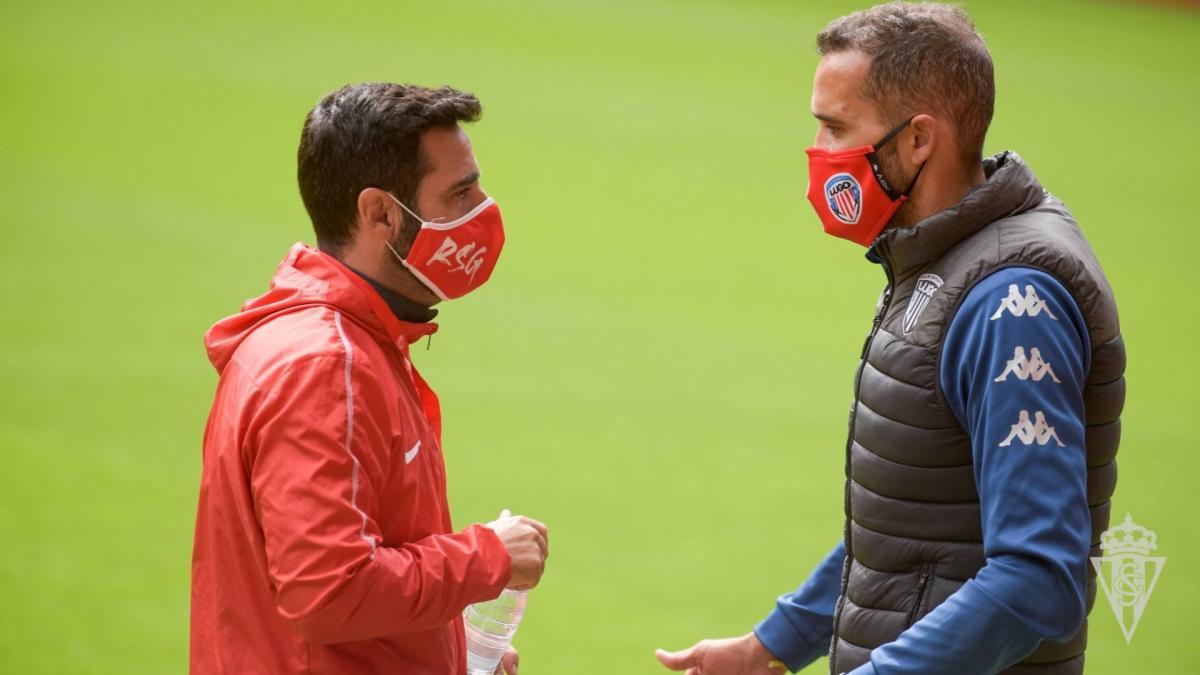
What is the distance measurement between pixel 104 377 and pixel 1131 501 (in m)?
4.85

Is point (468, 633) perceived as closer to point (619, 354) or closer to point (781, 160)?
point (619, 354)

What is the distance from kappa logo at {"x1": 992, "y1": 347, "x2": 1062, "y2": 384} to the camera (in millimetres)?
2232

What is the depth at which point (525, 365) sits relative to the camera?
7297mm

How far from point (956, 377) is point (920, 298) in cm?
18

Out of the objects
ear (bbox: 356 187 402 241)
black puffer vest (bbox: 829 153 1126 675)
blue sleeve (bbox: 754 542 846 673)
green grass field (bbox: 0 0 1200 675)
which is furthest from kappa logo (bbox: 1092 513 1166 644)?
ear (bbox: 356 187 402 241)

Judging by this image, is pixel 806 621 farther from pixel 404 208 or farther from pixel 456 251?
pixel 404 208

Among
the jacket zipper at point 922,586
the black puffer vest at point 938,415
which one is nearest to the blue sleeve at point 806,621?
the black puffer vest at point 938,415

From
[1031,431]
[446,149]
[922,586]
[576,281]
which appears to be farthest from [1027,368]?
[576,281]

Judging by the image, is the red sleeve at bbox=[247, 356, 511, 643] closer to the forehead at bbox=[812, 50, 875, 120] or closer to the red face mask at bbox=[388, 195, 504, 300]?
the red face mask at bbox=[388, 195, 504, 300]

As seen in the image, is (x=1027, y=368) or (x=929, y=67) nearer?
(x=1027, y=368)

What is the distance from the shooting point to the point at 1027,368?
2.23 metres

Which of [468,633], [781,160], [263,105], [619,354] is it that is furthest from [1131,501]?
[263,105]

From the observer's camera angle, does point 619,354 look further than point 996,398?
Yes

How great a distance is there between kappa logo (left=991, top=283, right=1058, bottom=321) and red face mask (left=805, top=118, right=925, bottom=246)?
37 cm
